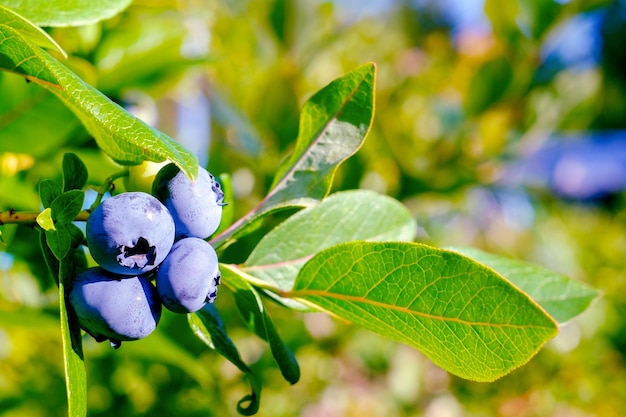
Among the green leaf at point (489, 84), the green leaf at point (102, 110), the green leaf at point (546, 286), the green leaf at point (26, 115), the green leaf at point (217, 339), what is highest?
the green leaf at point (102, 110)

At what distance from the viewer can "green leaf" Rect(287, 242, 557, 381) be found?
503 millimetres

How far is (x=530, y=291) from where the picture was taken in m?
0.76

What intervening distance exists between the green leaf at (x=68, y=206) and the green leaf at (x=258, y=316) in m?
0.18

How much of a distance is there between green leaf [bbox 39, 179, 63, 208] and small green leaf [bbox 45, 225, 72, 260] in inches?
1.0

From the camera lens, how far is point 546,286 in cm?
77

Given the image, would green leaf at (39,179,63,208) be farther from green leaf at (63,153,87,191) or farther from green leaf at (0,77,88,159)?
green leaf at (0,77,88,159)

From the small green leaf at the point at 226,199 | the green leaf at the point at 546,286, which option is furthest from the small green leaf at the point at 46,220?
the green leaf at the point at 546,286

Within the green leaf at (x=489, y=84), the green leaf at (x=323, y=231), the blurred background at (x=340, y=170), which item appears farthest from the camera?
the green leaf at (x=489, y=84)

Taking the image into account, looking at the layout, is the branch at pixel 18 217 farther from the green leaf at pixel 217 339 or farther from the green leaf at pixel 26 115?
the green leaf at pixel 26 115

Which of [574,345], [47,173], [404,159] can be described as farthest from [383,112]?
[574,345]

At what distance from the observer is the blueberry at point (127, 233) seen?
0.48m

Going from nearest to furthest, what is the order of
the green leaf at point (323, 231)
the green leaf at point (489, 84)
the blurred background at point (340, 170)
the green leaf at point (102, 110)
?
the green leaf at point (102, 110), the green leaf at point (323, 231), the blurred background at point (340, 170), the green leaf at point (489, 84)

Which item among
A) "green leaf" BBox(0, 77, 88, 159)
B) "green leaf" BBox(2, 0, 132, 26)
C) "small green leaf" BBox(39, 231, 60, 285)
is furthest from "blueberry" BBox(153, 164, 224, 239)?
"green leaf" BBox(0, 77, 88, 159)

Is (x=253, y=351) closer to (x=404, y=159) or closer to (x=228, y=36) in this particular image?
(x=404, y=159)
